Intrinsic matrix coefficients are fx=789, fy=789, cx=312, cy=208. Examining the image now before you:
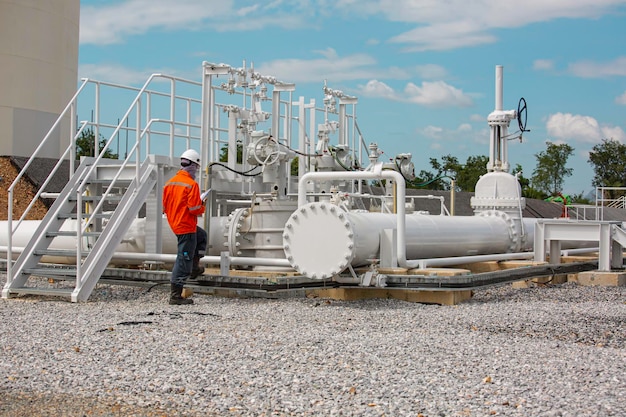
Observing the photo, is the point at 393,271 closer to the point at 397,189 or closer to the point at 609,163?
the point at 397,189

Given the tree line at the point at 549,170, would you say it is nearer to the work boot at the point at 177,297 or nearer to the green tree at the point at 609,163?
the green tree at the point at 609,163

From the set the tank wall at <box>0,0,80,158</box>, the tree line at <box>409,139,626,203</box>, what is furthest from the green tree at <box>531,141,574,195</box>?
the tank wall at <box>0,0,80,158</box>

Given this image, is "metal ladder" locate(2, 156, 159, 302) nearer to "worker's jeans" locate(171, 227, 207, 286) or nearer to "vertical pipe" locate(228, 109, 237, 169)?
"worker's jeans" locate(171, 227, 207, 286)

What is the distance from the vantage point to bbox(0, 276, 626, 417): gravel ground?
443cm

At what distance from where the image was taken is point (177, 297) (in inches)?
341

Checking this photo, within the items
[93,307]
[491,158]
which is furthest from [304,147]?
[93,307]

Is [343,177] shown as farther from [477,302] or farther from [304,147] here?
[304,147]

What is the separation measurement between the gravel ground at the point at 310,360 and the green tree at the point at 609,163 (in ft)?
143

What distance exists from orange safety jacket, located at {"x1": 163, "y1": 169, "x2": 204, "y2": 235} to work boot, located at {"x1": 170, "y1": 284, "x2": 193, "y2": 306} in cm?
61

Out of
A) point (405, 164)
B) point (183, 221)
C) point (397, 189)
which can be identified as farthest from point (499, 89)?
point (183, 221)

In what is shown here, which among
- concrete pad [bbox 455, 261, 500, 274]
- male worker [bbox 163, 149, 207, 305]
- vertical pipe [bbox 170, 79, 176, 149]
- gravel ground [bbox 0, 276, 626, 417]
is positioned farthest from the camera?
concrete pad [bbox 455, 261, 500, 274]

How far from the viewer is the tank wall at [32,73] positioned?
21516 millimetres

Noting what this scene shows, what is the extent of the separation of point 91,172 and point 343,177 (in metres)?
3.09

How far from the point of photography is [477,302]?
919cm
